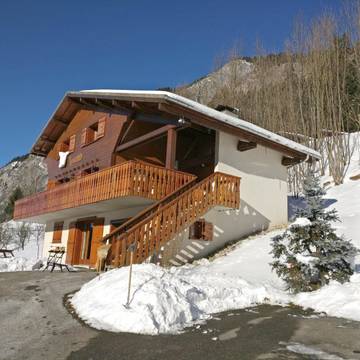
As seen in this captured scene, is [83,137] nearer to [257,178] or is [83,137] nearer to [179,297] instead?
[257,178]

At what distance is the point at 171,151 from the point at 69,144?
10167 mm

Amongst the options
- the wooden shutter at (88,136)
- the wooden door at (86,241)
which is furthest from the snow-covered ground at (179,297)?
the wooden shutter at (88,136)

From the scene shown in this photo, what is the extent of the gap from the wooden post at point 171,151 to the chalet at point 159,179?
4 cm

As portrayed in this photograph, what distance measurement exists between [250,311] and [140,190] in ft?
19.6

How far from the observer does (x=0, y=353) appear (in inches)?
195

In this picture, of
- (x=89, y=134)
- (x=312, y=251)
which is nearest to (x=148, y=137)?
(x=89, y=134)

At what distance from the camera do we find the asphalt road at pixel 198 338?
15.8 ft

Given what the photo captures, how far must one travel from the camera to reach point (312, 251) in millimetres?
8859

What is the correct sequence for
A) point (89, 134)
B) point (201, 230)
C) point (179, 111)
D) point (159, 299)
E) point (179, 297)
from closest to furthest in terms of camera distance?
point (159, 299)
point (179, 297)
point (179, 111)
point (201, 230)
point (89, 134)

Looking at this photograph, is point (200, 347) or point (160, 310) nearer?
point (200, 347)

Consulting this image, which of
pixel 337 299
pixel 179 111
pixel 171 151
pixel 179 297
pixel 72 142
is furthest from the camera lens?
pixel 72 142

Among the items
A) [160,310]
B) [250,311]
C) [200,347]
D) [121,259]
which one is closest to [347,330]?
[250,311]

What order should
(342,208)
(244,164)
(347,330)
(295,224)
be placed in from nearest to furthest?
(347,330) < (295,224) < (244,164) < (342,208)

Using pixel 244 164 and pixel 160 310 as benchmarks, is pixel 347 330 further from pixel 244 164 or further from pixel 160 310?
pixel 244 164
